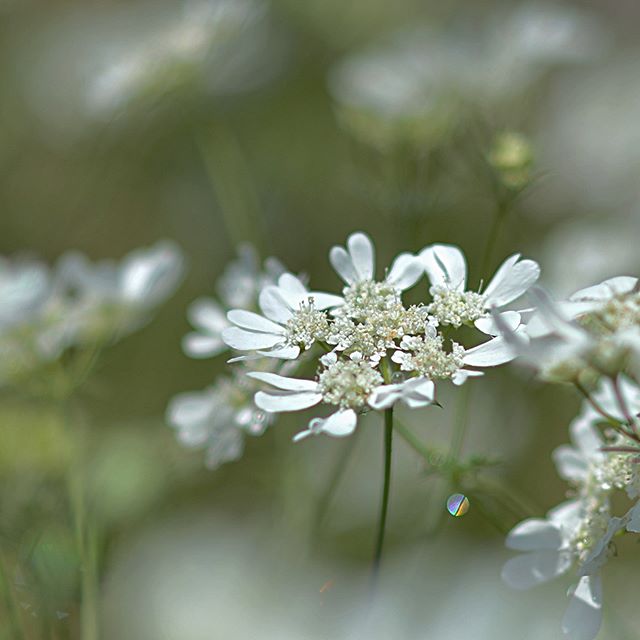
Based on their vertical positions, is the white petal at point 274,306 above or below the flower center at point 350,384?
above

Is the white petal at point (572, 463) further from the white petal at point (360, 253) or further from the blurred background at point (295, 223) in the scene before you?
the white petal at point (360, 253)

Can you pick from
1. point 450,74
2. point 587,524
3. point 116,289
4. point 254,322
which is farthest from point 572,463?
point 450,74

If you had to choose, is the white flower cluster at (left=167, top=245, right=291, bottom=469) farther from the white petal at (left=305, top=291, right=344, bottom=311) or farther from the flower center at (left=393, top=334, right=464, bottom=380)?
the flower center at (left=393, top=334, right=464, bottom=380)

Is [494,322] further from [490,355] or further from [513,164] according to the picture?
[513,164]

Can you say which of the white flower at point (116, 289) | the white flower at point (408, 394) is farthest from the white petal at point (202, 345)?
the white flower at point (408, 394)

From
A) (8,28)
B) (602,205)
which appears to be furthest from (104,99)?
(8,28)

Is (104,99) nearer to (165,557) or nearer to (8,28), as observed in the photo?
(165,557)
